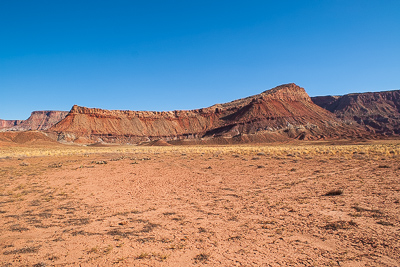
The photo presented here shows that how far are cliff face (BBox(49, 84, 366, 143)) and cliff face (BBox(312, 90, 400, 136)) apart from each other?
15.1 metres

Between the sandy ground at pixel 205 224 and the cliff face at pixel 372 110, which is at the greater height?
the cliff face at pixel 372 110

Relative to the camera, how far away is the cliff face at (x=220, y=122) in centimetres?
10044

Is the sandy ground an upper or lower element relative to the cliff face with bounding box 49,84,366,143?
lower

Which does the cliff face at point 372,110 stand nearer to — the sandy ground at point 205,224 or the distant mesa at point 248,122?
the distant mesa at point 248,122

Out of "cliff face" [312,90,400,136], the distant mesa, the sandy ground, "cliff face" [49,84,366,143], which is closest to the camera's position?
the sandy ground

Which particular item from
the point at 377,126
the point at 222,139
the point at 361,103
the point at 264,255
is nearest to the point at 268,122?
the point at 222,139

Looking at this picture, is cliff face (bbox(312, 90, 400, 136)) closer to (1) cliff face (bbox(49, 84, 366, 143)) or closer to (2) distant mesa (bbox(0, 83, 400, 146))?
(2) distant mesa (bbox(0, 83, 400, 146))

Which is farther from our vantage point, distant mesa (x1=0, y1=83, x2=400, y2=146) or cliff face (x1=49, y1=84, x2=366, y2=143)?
cliff face (x1=49, y1=84, x2=366, y2=143)

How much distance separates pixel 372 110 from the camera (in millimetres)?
130750

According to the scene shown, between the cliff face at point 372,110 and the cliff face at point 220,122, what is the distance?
15112 millimetres

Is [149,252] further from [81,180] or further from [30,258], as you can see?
[81,180]

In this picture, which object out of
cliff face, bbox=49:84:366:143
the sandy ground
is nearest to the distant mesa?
cliff face, bbox=49:84:366:143

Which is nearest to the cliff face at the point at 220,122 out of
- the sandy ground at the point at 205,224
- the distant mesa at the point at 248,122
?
the distant mesa at the point at 248,122

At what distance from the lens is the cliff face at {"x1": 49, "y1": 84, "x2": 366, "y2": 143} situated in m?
100
